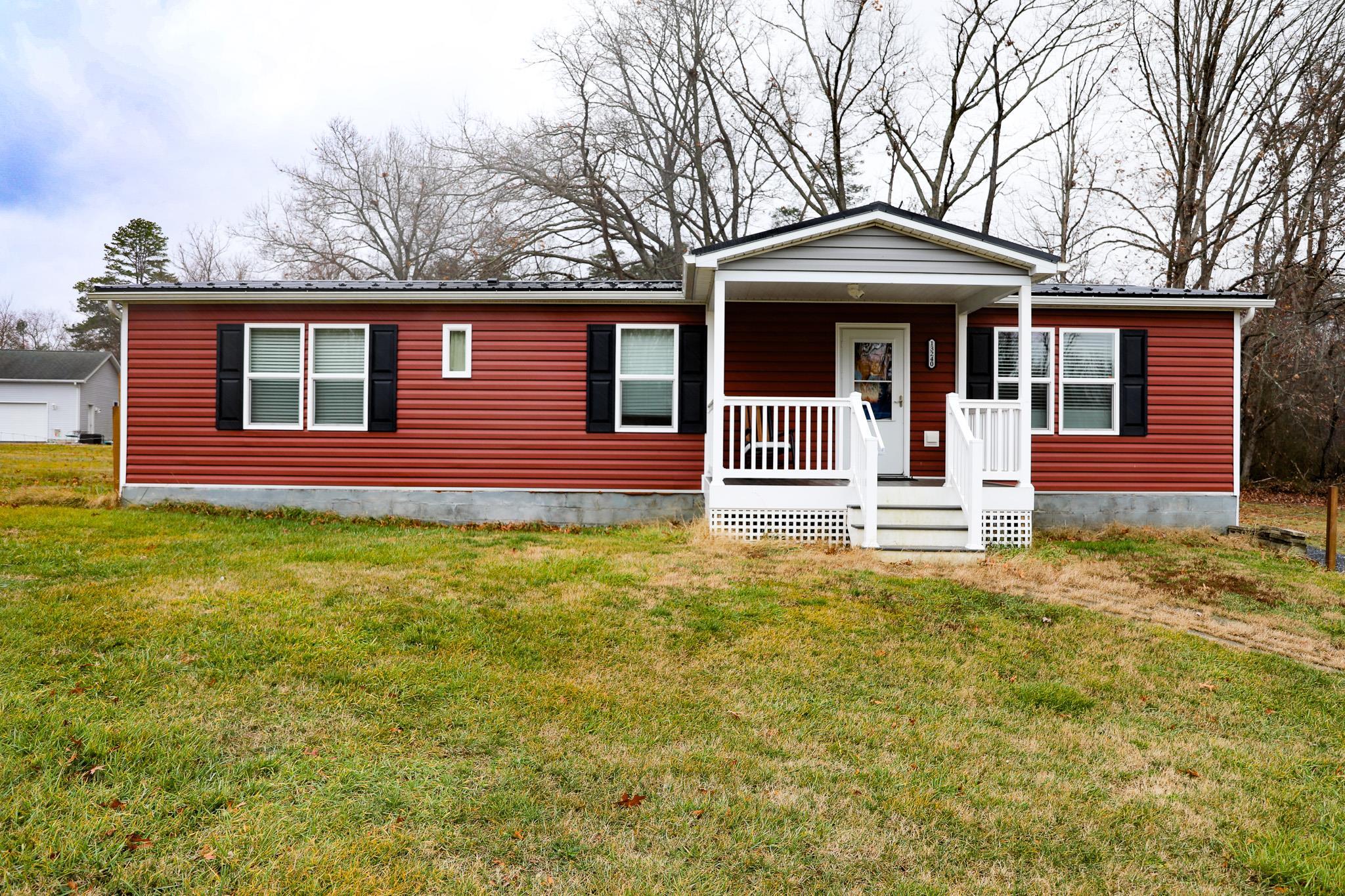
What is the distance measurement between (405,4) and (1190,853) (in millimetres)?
24726

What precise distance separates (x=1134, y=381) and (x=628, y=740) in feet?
29.1

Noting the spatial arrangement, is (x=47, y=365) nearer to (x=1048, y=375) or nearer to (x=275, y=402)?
(x=275, y=402)

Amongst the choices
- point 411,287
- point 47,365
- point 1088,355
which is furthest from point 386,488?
point 47,365

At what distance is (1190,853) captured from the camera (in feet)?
8.47

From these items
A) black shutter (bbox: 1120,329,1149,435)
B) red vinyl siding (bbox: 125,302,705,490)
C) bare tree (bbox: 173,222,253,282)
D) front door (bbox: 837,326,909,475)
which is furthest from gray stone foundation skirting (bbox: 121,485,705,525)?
bare tree (bbox: 173,222,253,282)

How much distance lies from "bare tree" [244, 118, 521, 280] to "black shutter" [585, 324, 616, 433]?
1469 cm

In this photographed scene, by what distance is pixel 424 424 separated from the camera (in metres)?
9.70

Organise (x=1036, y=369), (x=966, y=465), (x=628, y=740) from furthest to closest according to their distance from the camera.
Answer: (x=1036, y=369), (x=966, y=465), (x=628, y=740)

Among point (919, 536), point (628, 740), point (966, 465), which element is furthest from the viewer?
point (966, 465)

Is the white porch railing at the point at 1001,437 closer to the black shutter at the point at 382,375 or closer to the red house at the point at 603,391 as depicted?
the red house at the point at 603,391

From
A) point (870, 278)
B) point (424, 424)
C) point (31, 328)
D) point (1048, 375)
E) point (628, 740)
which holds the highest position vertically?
point (31, 328)

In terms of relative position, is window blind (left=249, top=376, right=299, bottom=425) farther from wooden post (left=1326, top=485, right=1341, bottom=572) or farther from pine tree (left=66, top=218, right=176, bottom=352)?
pine tree (left=66, top=218, right=176, bottom=352)

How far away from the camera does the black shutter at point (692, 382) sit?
9.56 meters

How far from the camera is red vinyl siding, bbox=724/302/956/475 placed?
973 centimetres
